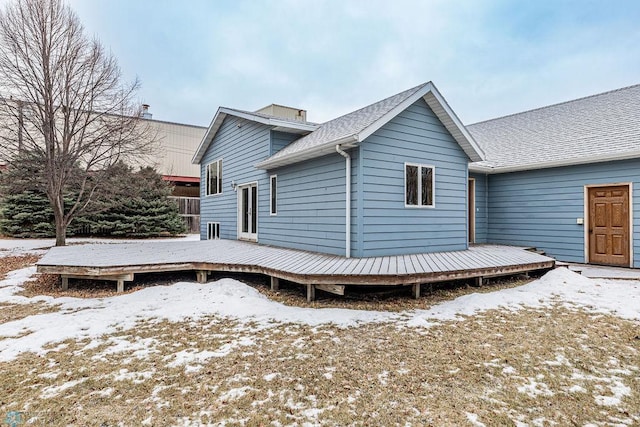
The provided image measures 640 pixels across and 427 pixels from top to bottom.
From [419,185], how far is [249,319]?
4867mm

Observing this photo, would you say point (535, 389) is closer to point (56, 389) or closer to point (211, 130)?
point (56, 389)

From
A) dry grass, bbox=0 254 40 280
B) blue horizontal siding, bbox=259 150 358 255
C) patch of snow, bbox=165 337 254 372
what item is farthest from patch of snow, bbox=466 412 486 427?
dry grass, bbox=0 254 40 280

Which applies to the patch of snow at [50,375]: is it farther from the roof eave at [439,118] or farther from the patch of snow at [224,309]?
the roof eave at [439,118]

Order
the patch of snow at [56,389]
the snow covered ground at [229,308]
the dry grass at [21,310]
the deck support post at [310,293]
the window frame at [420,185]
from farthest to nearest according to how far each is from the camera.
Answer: the window frame at [420,185] < the deck support post at [310,293] < the dry grass at [21,310] < the snow covered ground at [229,308] < the patch of snow at [56,389]

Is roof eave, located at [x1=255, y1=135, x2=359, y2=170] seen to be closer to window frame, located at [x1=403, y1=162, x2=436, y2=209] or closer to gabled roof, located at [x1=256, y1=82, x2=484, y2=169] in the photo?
gabled roof, located at [x1=256, y1=82, x2=484, y2=169]

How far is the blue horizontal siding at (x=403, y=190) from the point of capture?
22.4 feet

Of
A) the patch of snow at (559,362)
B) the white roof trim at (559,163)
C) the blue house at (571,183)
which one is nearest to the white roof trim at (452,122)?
the white roof trim at (559,163)

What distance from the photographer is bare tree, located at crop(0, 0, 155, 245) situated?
388 inches

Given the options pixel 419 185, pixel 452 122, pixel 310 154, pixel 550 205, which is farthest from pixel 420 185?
pixel 550 205

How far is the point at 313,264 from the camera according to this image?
19.8 feet

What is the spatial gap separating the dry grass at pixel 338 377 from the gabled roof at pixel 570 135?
599 centimetres

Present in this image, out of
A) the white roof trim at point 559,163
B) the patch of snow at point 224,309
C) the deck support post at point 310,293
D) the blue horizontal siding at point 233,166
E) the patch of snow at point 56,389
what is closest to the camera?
the patch of snow at point 56,389

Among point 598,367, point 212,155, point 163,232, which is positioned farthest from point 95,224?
point 598,367

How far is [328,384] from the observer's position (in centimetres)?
279
